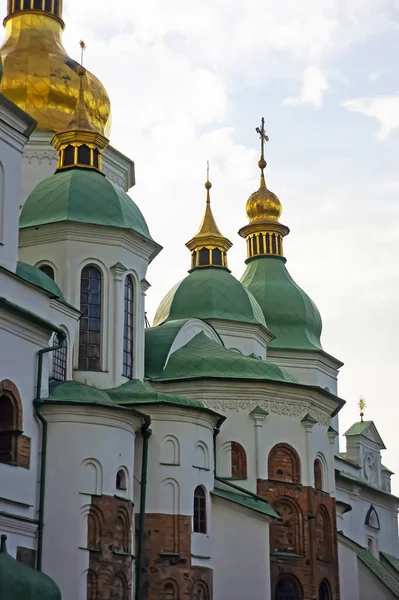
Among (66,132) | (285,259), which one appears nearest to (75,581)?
(66,132)

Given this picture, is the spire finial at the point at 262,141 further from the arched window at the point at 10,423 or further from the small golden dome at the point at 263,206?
the arched window at the point at 10,423

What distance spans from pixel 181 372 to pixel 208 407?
1332 mm

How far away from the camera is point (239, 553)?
1136 inches

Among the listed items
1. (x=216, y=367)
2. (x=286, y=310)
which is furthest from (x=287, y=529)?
(x=286, y=310)

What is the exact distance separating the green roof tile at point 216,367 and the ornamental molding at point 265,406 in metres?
0.65

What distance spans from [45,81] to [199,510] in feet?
48.7

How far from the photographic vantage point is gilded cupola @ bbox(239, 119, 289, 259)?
4588 centimetres

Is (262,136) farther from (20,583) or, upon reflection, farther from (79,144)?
(20,583)

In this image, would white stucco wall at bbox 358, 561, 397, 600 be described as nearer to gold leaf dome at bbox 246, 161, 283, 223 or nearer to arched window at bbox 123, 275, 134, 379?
arched window at bbox 123, 275, 134, 379

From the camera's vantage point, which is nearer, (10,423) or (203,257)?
(10,423)

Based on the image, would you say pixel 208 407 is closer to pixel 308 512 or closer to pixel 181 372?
pixel 181 372

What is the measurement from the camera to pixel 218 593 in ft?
93.2

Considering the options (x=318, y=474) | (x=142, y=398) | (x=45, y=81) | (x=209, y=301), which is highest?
(x=45, y=81)

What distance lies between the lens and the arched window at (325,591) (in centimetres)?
3166
